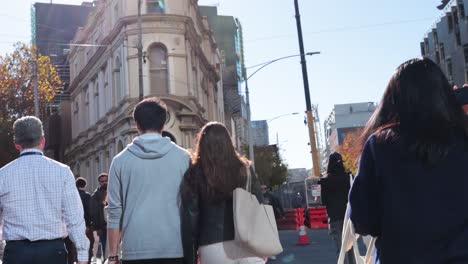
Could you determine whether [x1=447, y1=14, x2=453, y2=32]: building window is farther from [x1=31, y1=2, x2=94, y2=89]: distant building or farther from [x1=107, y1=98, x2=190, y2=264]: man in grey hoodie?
[x1=107, y1=98, x2=190, y2=264]: man in grey hoodie

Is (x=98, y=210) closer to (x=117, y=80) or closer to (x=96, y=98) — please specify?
(x=117, y=80)

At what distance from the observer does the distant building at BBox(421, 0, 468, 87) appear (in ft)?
178

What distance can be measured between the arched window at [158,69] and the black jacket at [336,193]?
22769 mm

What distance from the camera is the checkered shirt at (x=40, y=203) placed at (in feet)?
13.7

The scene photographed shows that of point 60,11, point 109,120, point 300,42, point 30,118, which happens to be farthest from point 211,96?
point 30,118

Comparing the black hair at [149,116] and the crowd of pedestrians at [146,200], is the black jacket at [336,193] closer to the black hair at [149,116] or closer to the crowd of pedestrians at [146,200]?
the crowd of pedestrians at [146,200]

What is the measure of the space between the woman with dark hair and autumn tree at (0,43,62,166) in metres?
35.7

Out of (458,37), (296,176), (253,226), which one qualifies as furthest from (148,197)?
(296,176)

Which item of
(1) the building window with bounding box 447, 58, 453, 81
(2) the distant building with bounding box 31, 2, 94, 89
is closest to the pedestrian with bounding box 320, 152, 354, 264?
(1) the building window with bounding box 447, 58, 453, 81

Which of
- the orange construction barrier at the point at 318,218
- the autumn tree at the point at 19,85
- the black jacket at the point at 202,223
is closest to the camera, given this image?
the black jacket at the point at 202,223

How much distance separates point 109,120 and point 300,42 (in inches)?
460

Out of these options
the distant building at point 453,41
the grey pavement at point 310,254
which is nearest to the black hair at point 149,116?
the grey pavement at point 310,254

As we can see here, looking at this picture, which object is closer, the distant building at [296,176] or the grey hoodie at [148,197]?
the grey hoodie at [148,197]

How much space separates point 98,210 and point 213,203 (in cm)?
809
